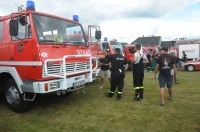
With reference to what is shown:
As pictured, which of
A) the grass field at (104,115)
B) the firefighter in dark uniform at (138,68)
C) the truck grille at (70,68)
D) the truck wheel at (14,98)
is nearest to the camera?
the grass field at (104,115)

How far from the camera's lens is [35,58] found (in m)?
4.98

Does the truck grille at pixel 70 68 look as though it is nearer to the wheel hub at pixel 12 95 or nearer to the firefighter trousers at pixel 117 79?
the firefighter trousers at pixel 117 79

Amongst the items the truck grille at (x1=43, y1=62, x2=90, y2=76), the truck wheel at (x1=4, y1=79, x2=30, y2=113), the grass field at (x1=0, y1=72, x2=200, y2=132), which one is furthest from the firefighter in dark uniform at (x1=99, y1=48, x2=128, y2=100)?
the truck wheel at (x1=4, y1=79, x2=30, y2=113)

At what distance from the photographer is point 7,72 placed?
222 inches

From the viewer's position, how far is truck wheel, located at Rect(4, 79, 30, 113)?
551cm

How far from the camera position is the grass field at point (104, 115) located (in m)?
4.72

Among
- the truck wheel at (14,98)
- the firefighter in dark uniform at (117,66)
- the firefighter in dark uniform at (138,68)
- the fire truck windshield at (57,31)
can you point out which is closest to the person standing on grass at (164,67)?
the firefighter in dark uniform at (138,68)

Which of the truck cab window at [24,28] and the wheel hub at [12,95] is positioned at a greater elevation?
the truck cab window at [24,28]

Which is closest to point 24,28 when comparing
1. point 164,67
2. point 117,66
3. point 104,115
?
point 104,115

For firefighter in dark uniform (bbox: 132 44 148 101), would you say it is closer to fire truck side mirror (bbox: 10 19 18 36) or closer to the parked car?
fire truck side mirror (bbox: 10 19 18 36)

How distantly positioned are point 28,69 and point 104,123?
7.43 feet

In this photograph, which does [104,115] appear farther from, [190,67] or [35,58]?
[190,67]

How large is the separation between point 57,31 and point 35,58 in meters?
1.27

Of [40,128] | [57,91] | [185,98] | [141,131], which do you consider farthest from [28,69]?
[185,98]
